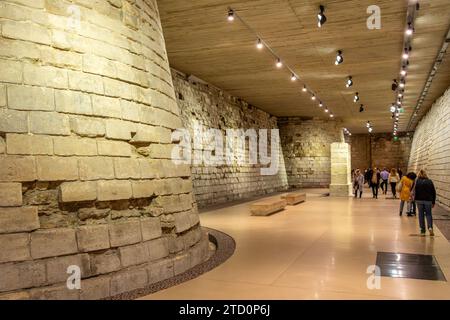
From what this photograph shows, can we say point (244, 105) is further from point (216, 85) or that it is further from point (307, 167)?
point (307, 167)

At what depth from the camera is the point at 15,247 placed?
4195 millimetres

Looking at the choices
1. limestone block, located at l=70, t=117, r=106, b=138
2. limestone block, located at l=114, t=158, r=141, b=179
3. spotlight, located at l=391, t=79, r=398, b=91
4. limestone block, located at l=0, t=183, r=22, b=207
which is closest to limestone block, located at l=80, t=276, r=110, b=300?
limestone block, located at l=0, t=183, r=22, b=207

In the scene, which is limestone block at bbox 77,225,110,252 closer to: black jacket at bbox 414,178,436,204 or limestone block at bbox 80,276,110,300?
limestone block at bbox 80,276,110,300

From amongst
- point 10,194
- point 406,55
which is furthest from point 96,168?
point 406,55

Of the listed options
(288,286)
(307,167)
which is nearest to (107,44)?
(288,286)

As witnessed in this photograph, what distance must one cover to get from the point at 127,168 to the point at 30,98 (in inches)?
54.5

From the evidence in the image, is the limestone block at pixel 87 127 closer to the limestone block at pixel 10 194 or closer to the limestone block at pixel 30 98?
the limestone block at pixel 30 98

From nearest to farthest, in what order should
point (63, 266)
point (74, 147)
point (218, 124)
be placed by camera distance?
1. point (63, 266)
2. point (74, 147)
3. point (218, 124)

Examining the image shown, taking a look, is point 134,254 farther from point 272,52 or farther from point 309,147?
point 309,147

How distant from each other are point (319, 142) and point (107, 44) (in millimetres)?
22664

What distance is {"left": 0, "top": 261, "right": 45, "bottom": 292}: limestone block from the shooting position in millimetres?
4070

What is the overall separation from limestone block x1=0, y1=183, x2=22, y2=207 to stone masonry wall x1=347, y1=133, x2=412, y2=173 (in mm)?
37241

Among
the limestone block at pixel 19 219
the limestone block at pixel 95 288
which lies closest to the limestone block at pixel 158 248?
the limestone block at pixel 95 288

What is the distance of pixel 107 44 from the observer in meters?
5.41
